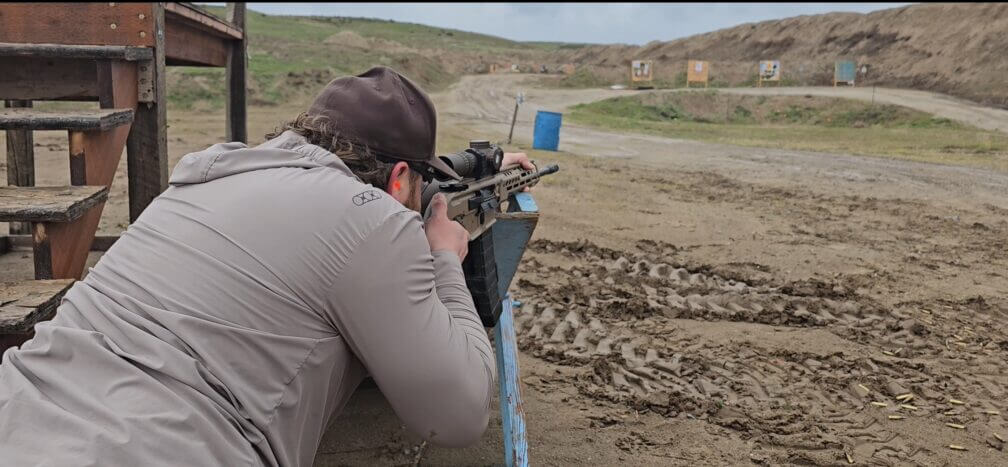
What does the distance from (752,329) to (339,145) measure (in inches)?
149

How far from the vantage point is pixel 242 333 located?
1545 mm

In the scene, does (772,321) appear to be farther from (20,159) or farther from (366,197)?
(20,159)

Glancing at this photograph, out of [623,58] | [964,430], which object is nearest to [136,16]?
[964,430]

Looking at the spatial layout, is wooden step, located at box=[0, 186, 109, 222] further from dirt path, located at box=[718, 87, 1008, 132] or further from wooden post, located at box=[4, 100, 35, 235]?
dirt path, located at box=[718, 87, 1008, 132]

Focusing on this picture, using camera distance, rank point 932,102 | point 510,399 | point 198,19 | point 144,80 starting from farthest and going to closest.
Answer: point 932,102 < point 198,19 < point 144,80 < point 510,399

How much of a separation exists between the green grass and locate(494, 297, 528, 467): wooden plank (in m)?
11.2

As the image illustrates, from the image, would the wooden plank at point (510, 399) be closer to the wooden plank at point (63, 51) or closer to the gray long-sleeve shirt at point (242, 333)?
the gray long-sleeve shirt at point (242, 333)

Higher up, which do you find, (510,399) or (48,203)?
(48,203)

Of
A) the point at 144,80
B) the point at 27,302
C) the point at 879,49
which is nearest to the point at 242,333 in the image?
the point at 27,302

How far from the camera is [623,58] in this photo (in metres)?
55.0

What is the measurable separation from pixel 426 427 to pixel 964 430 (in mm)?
3044

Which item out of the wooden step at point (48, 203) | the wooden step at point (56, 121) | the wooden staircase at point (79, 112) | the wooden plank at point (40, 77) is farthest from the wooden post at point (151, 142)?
the wooden step at point (48, 203)

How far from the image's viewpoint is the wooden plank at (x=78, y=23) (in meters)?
3.71

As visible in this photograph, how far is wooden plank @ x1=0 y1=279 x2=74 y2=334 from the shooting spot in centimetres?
217
